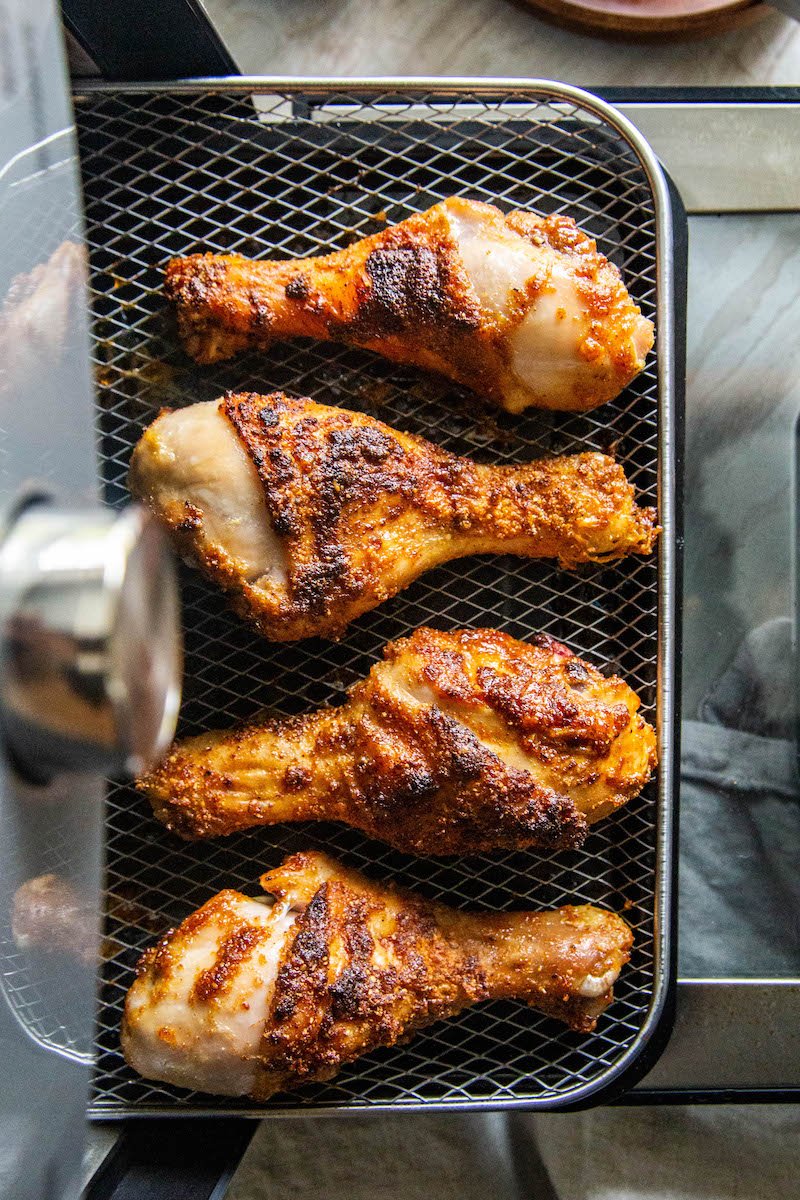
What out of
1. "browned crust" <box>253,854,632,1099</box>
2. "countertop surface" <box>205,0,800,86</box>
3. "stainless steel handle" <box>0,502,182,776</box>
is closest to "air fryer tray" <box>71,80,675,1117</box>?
"browned crust" <box>253,854,632,1099</box>

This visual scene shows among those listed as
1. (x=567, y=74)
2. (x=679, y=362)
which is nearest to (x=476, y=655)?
(x=679, y=362)

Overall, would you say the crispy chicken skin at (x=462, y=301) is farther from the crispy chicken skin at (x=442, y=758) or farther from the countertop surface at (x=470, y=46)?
the countertop surface at (x=470, y=46)

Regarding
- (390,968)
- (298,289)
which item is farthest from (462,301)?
(390,968)

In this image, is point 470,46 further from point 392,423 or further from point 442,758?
point 442,758

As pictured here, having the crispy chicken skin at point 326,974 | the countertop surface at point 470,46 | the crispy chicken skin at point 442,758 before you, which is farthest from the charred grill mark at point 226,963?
the countertop surface at point 470,46

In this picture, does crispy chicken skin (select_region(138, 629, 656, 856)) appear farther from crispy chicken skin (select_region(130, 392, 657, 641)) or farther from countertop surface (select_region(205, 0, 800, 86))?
countertop surface (select_region(205, 0, 800, 86))
